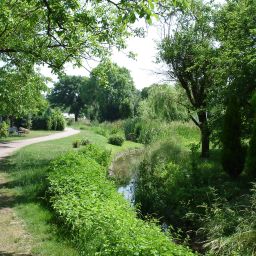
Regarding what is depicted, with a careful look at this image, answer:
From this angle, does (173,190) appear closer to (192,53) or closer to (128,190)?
(128,190)

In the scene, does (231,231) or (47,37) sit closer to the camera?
(231,231)

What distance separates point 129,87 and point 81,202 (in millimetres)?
65771

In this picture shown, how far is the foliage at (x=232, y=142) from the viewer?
13.1 m

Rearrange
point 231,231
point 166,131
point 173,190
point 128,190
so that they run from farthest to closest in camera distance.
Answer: point 166,131 → point 128,190 → point 173,190 → point 231,231

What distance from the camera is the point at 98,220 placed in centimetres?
598

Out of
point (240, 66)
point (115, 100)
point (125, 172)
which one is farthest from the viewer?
point (115, 100)

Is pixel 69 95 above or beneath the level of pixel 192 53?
above

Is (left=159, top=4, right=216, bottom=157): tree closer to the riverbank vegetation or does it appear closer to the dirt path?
the riverbank vegetation

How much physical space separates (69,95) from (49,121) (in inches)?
1685

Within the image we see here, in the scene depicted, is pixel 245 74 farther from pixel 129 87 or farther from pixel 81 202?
pixel 129 87

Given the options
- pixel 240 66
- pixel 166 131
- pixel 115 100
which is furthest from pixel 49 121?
pixel 240 66

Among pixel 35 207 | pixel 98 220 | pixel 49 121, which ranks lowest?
pixel 35 207

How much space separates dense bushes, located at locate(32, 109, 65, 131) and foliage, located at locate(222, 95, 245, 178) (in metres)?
37.8

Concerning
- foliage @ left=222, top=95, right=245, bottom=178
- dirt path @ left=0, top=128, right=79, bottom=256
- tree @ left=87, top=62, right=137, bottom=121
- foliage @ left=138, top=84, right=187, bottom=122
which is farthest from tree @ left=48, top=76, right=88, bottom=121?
dirt path @ left=0, top=128, right=79, bottom=256
